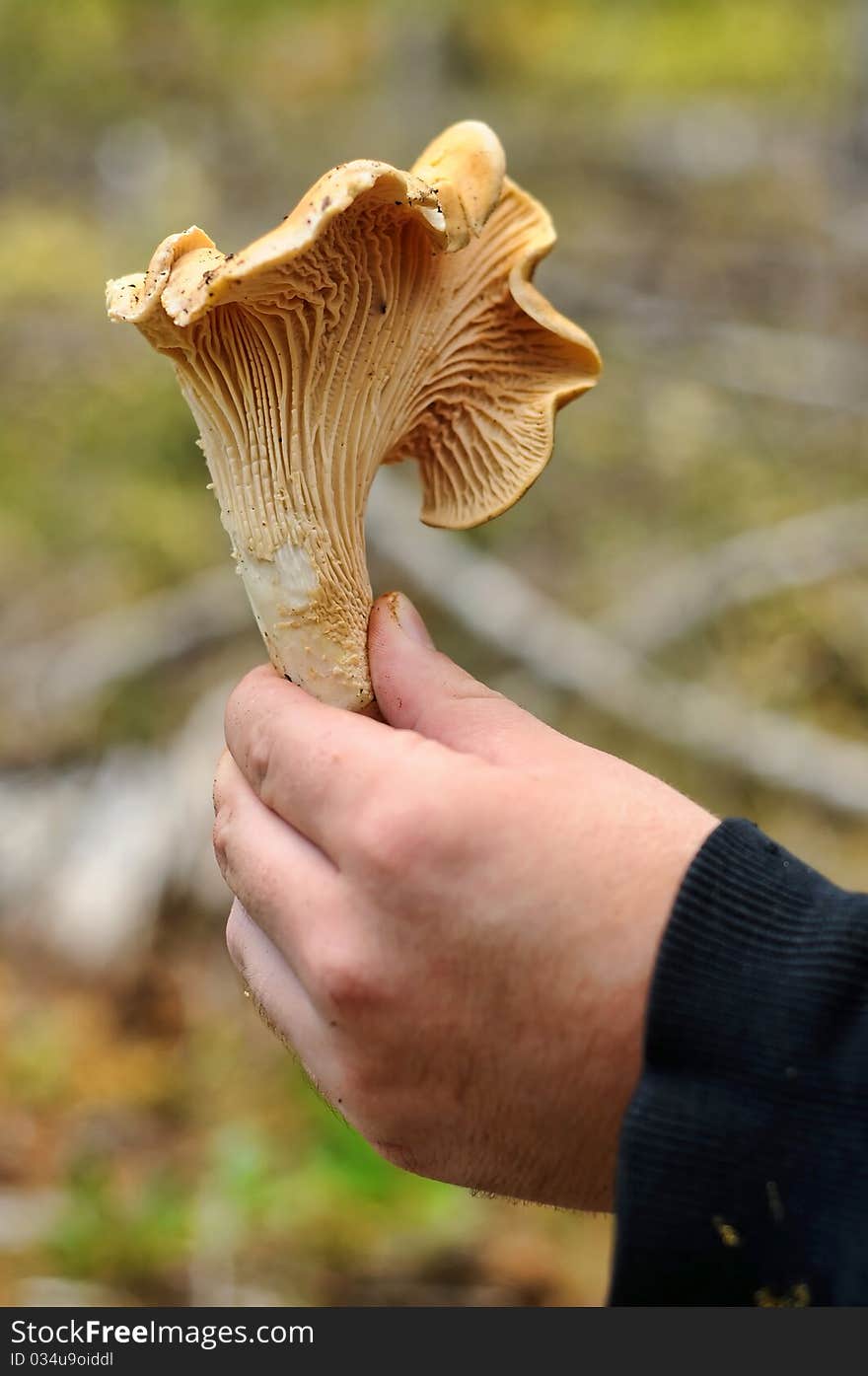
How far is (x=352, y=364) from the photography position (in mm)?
1563

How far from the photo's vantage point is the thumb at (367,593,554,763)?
1.38 meters

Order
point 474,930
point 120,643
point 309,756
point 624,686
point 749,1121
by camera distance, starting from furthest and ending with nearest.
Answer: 1. point 120,643
2. point 624,686
3. point 309,756
4. point 474,930
5. point 749,1121

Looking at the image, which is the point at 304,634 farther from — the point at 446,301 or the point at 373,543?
the point at 373,543

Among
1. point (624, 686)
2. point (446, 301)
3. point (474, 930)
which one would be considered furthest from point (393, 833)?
point (624, 686)

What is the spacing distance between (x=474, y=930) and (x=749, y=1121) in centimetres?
33

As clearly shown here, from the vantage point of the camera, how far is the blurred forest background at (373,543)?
291 centimetres

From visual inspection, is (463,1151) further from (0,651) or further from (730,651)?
(0,651)

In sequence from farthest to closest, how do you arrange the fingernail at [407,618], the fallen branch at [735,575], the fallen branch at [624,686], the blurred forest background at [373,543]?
the fallen branch at [735,575], the fallen branch at [624,686], the blurred forest background at [373,543], the fingernail at [407,618]

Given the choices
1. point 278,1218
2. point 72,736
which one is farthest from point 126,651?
point 278,1218

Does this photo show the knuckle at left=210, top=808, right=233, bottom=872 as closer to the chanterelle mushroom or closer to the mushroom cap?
the chanterelle mushroom

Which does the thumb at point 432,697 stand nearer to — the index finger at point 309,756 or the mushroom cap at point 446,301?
the index finger at point 309,756

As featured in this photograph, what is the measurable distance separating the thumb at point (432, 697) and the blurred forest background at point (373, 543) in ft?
5.84

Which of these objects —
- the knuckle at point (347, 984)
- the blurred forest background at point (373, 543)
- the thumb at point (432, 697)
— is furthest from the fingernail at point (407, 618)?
the blurred forest background at point (373, 543)

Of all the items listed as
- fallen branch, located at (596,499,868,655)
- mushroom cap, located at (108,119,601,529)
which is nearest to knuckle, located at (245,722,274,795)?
mushroom cap, located at (108,119,601,529)
